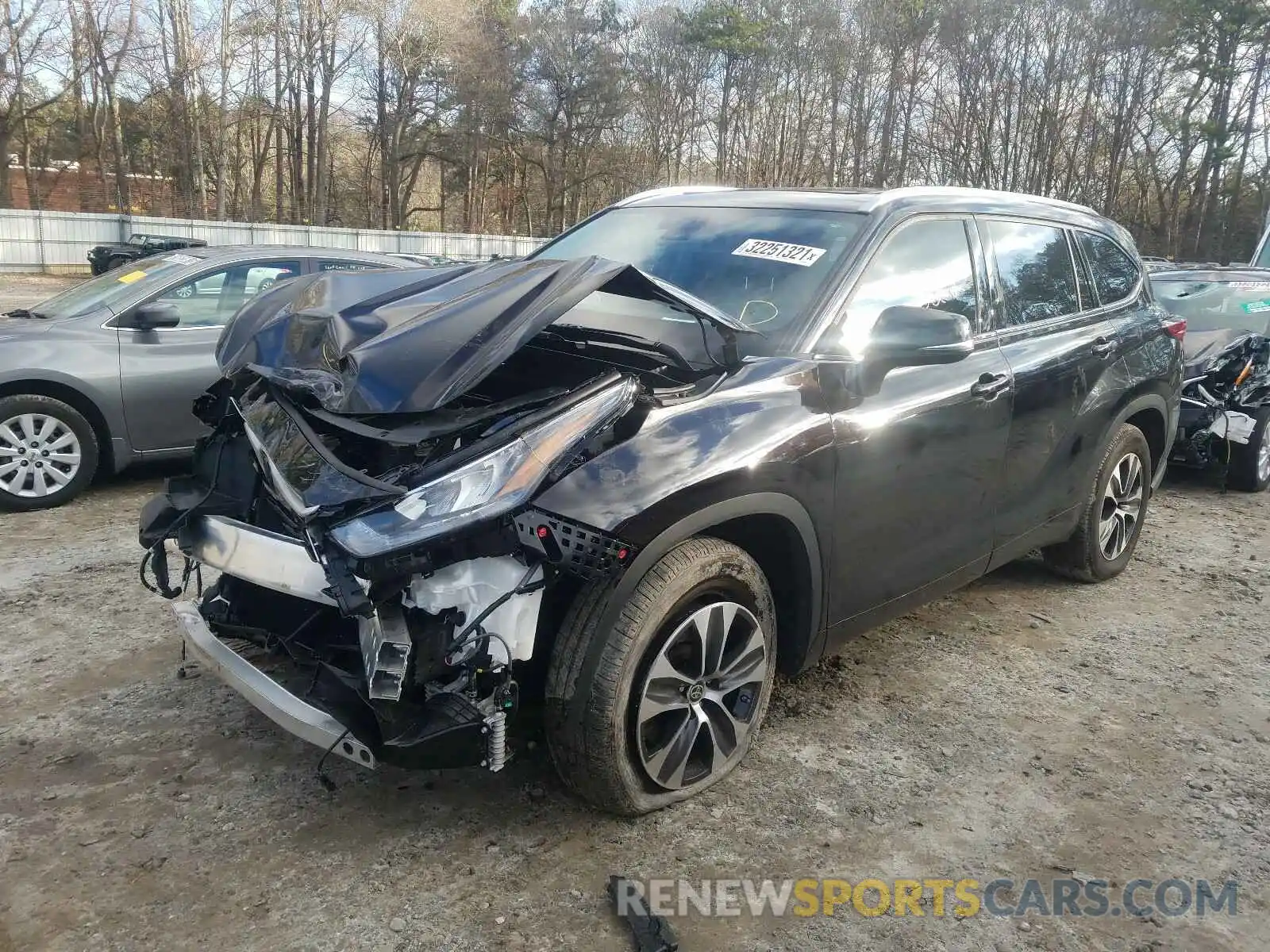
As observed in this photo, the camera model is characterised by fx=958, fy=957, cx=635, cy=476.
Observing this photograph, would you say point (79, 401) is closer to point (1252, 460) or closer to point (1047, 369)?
point (1047, 369)

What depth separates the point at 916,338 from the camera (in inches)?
123

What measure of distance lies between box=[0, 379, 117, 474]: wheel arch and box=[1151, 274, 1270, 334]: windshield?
837 centimetres

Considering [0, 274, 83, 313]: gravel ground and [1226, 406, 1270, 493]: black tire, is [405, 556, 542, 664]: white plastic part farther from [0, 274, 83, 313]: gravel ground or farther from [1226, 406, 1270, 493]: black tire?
[0, 274, 83, 313]: gravel ground

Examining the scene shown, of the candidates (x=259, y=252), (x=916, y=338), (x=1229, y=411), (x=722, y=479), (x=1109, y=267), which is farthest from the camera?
(x=1229, y=411)

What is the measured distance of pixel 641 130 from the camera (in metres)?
43.8

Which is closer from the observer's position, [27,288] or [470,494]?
[470,494]

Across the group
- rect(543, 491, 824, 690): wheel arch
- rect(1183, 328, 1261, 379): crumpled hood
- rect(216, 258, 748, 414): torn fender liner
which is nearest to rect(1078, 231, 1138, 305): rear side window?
rect(216, 258, 748, 414): torn fender liner

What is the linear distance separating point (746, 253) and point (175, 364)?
13.9 feet

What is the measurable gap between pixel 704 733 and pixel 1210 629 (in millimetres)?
3175

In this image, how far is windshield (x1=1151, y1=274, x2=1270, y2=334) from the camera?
838cm

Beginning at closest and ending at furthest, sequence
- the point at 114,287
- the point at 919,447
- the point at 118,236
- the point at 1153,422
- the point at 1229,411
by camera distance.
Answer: the point at 919,447 < the point at 1153,422 < the point at 114,287 < the point at 1229,411 < the point at 118,236

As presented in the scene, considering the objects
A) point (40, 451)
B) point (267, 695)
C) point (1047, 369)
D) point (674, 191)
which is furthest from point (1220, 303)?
point (40, 451)

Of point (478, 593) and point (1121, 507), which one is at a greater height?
point (478, 593)

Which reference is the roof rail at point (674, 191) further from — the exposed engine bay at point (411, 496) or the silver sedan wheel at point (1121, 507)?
the silver sedan wheel at point (1121, 507)
